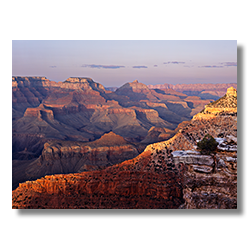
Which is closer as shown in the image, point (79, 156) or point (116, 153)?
point (116, 153)

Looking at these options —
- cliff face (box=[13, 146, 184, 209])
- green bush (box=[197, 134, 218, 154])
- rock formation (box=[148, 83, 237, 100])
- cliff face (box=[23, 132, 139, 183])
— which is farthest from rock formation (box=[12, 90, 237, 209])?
cliff face (box=[23, 132, 139, 183])

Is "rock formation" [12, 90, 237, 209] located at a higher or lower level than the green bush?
lower

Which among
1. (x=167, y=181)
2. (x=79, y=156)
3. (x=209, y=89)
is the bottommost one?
(x=79, y=156)

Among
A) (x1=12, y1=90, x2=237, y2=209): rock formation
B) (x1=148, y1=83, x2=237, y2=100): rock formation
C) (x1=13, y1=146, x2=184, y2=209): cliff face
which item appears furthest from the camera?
(x1=148, y1=83, x2=237, y2=100): rock formation

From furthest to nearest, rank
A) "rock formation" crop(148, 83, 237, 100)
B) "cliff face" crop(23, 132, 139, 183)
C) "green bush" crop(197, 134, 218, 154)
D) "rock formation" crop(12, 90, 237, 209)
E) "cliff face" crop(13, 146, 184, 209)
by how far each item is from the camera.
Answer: "cliff face" crop(23, 132, 139, 183)
"rock formation" crop(148, 83, 237, 100)
"cliff face" crop(13, 146, 184, 209)
"green bush" crop(197, 134, 218, 154)
"rock formation" crop(12, 90, 237, 209)

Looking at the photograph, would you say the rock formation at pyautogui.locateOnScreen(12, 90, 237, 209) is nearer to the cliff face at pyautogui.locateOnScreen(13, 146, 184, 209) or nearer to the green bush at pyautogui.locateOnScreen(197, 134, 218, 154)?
the cliff face at pyautogui.locateOnScreen(13, 146, 184, 209)

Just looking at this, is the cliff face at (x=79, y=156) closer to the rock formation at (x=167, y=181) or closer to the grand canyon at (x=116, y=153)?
the grand canyon at (x=116, y=153)

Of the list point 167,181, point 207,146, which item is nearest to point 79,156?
point 167,181

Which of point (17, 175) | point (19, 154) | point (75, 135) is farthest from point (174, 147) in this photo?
point (75, 135)

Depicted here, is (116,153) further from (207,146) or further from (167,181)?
(207,146)

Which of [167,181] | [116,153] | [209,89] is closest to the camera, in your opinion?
[167,181]
